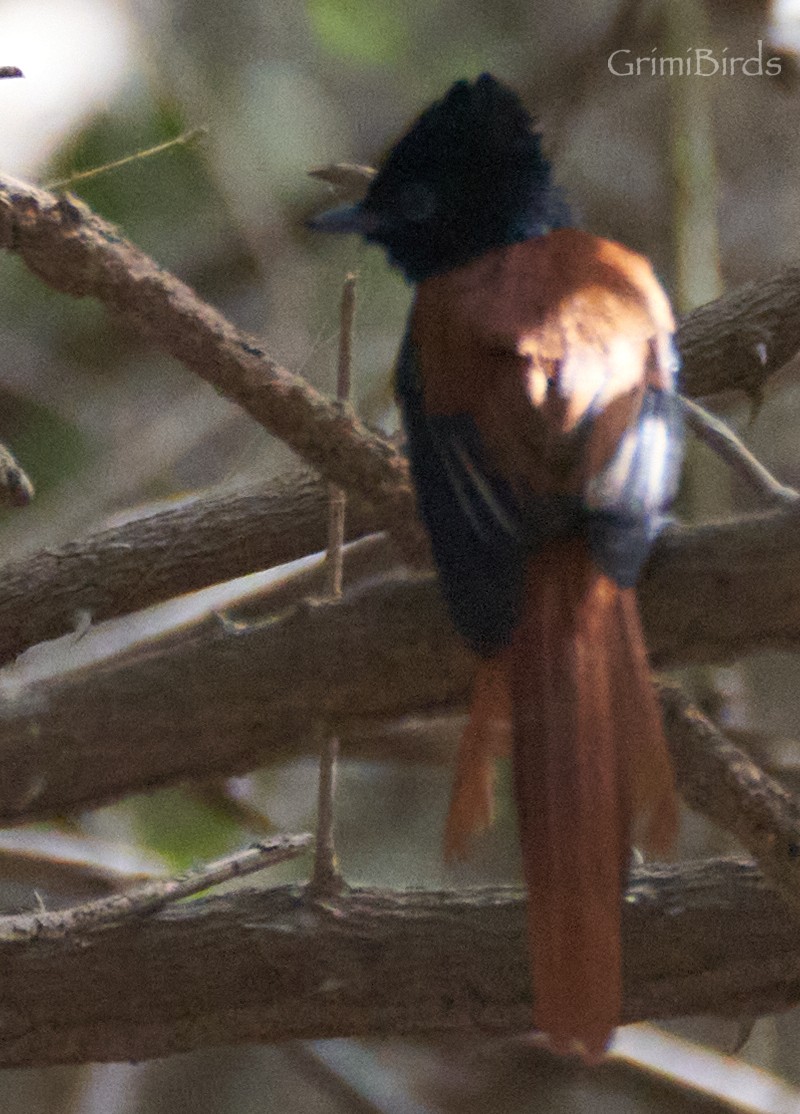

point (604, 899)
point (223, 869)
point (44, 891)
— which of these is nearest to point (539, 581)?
point (604, 899)

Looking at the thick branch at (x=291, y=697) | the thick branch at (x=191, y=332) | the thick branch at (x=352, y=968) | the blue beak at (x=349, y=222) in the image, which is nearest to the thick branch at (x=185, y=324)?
the thick branch at (x=191, y=332)

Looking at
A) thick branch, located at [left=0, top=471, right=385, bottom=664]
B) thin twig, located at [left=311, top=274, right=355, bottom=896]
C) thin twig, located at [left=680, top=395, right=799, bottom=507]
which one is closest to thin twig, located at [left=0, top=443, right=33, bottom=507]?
thick branch, located at [left=0, top=471, right=385, bottom=664]

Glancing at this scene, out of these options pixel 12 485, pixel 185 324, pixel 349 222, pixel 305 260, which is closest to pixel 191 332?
pixel 185 324

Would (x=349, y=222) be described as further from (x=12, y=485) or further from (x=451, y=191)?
(x=12, y=485)

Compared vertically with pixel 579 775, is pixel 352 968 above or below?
below

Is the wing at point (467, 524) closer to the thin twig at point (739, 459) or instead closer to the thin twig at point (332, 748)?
the thin twig at point (332, 748)

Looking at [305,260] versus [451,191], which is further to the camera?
[305,260]

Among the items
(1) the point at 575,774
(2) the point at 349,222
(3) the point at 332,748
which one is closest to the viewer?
(1) the point at 575,774
